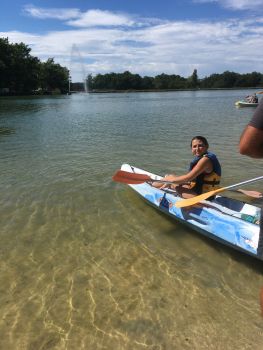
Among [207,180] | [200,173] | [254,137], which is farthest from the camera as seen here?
[207,180]

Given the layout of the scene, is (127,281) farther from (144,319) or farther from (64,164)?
(64,164)

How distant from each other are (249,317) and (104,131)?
50.5ft

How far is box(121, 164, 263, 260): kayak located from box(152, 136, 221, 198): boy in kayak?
258 millimetres

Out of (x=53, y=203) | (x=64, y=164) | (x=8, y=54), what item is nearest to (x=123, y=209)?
(x=53, y=203)

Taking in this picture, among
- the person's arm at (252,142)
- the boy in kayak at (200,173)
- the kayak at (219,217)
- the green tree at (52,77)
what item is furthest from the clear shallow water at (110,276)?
the green tree at (52,77)

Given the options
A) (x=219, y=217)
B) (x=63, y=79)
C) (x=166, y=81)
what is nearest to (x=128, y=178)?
(x=219, y=217)

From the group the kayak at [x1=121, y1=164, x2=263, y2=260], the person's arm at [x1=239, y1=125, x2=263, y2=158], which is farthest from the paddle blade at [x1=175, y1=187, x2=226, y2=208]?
the person's arm at [x1=239, y1=125, x2=263, y2=158]

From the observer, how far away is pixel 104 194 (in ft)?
26.8

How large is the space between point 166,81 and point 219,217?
157 m

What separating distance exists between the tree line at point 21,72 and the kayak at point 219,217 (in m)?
78.6

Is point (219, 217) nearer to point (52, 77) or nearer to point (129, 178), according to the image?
point (129, 178)

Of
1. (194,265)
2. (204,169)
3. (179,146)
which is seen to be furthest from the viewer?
(179,146)

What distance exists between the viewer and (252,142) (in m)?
2.24

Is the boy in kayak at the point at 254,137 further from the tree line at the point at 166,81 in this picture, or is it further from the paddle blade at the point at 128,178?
the tree line at the point at 166,81
